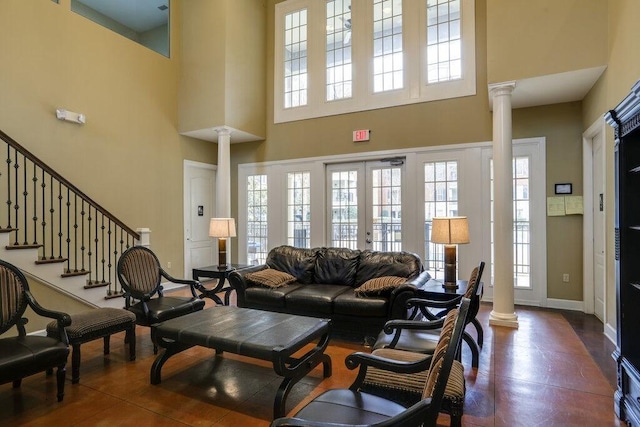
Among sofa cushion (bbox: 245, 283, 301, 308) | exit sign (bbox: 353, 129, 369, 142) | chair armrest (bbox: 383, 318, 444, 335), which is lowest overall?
sofa cushion (bbox: 245, 283, 301, 308)

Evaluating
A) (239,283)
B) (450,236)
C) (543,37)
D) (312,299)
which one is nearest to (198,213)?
(239,283)

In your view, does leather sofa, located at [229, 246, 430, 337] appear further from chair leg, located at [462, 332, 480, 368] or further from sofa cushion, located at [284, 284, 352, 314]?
chair leg, located at [462, 332, 480, 368]

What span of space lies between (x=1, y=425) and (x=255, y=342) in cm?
167

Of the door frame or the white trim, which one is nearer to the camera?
the door frame

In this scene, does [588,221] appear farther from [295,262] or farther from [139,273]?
[139,273]

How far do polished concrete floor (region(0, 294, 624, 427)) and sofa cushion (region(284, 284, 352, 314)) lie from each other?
0.40 m

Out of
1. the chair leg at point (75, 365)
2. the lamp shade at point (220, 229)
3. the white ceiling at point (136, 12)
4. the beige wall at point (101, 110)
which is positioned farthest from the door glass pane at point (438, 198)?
the white ceiling at point (136, 12)

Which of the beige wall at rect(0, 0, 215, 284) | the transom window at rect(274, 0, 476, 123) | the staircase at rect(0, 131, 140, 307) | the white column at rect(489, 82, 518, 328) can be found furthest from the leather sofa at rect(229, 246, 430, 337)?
the transom window at rect(274, 0, 476, 123)

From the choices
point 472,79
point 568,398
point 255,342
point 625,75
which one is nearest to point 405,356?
point 255,342

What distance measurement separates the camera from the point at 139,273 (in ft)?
12.3

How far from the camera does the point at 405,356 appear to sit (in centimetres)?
212

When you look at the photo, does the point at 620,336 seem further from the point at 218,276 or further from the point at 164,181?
the point at 164,181

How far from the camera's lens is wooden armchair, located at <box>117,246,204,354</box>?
3379 mm

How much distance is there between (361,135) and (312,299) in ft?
A: 10.6
